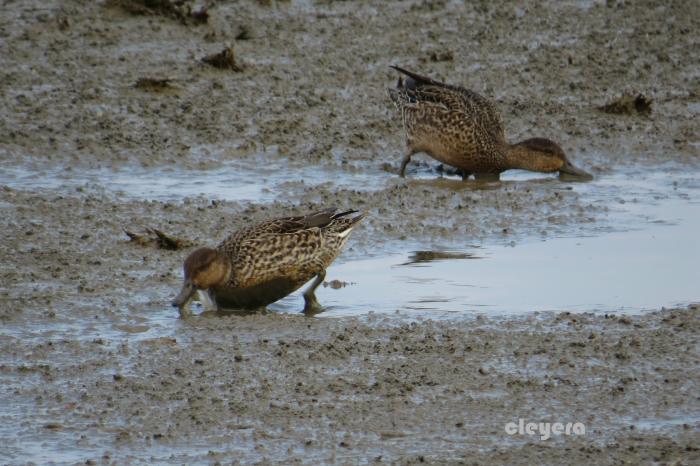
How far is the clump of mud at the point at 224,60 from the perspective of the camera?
12594mm

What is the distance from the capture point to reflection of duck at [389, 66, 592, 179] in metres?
10.8

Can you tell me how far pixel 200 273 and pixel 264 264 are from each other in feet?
1.31

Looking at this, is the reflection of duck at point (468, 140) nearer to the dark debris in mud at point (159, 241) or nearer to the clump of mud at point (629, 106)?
the clump of mud at point (629, 106)

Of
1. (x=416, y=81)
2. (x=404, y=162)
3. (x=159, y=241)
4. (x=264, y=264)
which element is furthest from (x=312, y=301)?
(x=416, y=81)

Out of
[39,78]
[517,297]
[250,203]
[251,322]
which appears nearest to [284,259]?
[251,322]

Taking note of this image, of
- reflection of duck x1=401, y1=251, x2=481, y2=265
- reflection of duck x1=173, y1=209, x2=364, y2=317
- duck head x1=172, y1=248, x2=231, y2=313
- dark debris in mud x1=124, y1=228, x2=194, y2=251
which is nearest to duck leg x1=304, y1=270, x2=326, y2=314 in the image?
reflection of duck x1=173, y1=209, x2=364, y2=317

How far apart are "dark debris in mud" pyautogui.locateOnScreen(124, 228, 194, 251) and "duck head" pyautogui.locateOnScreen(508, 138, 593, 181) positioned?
3175 mm

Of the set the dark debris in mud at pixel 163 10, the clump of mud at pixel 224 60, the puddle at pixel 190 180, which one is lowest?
the puddle at pixel 190 180

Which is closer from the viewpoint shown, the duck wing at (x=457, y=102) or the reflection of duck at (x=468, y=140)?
the reflection of duck at (x=468, y=140)

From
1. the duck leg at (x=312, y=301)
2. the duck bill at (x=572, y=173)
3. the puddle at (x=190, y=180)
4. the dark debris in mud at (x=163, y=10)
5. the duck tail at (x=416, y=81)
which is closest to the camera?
the duck leg at (x=312, y=301)

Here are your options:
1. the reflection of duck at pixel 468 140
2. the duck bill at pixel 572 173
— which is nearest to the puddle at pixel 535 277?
the duck bill at pixel 572 173

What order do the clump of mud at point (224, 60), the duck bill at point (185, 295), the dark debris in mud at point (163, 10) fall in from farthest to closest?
the dark debris in mud at point (163, 10)
the clump of mud at point (224, 60)
the duck bill at point (185, 295)

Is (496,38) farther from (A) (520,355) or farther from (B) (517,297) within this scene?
(A) (520,355)

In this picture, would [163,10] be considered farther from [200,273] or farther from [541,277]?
[200,273]
